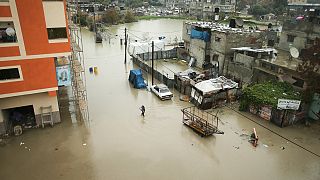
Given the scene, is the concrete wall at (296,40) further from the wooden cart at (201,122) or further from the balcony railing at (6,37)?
the balcony railing at (6,37)

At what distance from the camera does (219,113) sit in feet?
65.4

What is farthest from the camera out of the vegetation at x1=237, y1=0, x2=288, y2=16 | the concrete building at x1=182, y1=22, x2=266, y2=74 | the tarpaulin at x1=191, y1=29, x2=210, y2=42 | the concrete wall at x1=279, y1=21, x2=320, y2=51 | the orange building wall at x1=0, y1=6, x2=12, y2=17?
the vegetation at x1=237, y1=0, x2=288, y2=16

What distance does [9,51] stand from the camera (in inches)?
577

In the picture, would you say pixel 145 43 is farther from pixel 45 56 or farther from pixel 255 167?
pixel 255 167

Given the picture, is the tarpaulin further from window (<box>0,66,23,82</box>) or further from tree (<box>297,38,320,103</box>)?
window (<box>0,66,23,82</box>)

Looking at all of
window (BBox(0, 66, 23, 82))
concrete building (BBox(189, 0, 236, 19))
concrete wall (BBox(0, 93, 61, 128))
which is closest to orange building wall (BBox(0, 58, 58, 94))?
window (BBox(0, 66, 23, 82))

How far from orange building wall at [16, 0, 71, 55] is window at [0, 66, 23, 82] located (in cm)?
127

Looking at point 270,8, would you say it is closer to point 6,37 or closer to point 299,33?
point 299,33

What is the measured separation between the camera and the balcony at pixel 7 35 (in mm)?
14375

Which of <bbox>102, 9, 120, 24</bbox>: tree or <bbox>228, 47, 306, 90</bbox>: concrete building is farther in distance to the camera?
<bbox>102, 9, 120, 24</bbox>: tree

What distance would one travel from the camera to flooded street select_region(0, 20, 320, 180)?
521 inches

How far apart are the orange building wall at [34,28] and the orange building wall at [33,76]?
66 cm

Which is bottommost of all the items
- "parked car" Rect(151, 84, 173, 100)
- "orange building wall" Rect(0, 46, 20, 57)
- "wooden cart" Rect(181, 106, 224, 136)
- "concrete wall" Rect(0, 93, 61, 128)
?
"wooden cart" Rect(181, 106, 224, 136)

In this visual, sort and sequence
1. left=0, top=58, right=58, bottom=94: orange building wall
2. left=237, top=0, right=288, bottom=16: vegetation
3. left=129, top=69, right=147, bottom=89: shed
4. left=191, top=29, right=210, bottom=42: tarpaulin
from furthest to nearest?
1. left=237, top=0, right=288, bottom=16: vegetation
2. left=191, top=29, right=210, bottom=42: tarpaulin
3. left=129, top=69, right=147, bottom=89: shed
4. left=0, top=58, right=58, bottom=94: orange building wall
